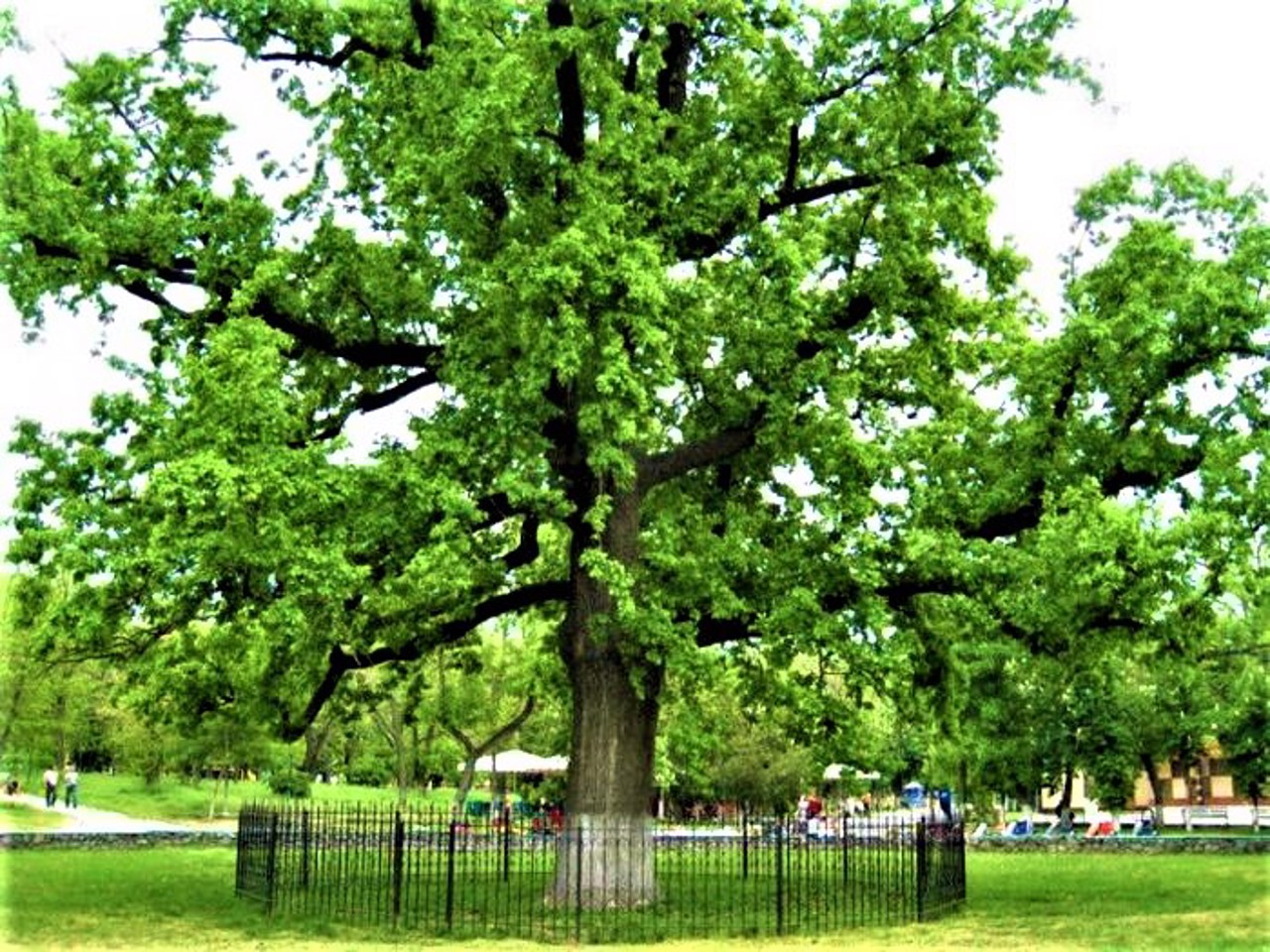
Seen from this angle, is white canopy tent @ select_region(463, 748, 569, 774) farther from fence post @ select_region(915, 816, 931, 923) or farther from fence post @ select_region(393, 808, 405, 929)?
fence post @ select_region(393, 808, 405, 929)

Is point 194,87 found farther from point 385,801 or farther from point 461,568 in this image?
point 385,801

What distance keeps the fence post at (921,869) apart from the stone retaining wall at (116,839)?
19.7m

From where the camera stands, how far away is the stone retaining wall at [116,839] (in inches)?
1150

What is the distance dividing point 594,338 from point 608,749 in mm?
5749

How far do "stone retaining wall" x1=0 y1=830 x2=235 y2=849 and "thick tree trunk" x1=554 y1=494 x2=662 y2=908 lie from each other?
15.9m

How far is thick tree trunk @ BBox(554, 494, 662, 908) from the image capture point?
58.2 ft

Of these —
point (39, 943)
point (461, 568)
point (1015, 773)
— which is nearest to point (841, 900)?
point (461, 568)

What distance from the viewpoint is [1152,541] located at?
15.9 m

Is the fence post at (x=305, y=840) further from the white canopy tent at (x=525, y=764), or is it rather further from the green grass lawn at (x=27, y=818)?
the white canopy tent at (x=525, y=764)

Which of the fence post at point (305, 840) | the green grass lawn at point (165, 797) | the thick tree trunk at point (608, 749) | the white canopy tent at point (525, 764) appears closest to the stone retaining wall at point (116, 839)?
the green grass lawn at point (165, 797)

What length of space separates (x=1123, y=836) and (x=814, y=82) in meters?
23.1

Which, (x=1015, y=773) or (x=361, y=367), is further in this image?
(x=1015, y=773)

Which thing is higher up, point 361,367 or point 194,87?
point 194,87

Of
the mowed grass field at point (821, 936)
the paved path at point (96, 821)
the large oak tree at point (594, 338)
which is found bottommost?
the paved path at point (96, 821)
